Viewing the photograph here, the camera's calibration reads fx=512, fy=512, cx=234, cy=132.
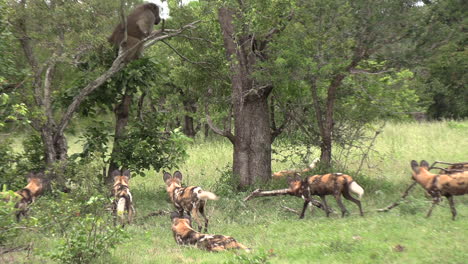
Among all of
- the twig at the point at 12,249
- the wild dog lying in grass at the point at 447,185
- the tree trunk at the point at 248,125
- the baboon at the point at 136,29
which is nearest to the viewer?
the twig at the point at 12,249

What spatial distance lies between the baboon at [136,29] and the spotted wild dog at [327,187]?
487cm

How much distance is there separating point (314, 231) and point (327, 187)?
141 cm

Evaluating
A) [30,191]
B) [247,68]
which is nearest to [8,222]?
[30,191]

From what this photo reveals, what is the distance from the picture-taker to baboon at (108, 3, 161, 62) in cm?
1216

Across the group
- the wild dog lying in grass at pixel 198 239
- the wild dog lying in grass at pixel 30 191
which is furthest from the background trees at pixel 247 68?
the wild dog lying in grass at pixel 198 239

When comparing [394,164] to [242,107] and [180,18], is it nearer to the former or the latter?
[242,107]

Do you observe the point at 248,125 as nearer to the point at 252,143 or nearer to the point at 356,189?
the point at 252,143

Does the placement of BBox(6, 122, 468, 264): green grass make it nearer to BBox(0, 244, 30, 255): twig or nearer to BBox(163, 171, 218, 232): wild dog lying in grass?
BBox(0, 244, 30, 255): twig

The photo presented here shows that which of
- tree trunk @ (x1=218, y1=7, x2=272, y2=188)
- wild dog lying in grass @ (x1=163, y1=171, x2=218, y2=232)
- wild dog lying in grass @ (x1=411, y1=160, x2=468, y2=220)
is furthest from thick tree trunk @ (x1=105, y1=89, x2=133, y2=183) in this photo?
wild dog lying in grass @ (x1=411, y1=160, x2=468, y2=220)

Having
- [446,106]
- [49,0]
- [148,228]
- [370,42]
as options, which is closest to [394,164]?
[370,42]

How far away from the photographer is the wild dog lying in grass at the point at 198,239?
24.2 feet

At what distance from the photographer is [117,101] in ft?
43.0

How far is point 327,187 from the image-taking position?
9945 millimetres

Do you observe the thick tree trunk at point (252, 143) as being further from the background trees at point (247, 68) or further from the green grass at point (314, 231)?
the green grass at point (314, 231)
